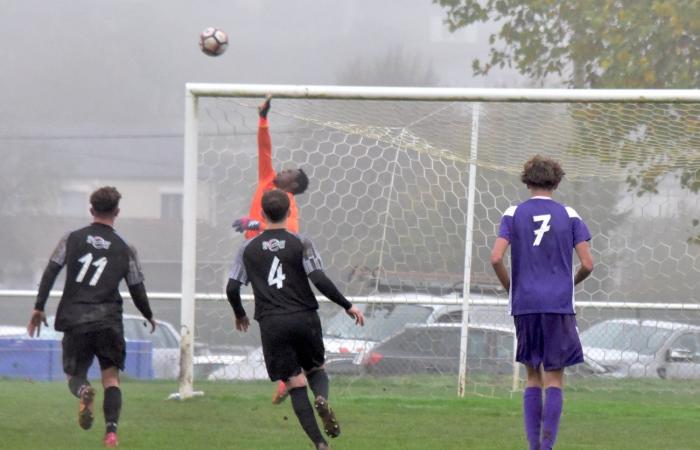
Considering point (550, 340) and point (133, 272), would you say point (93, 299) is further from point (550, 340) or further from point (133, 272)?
point (550, 340)

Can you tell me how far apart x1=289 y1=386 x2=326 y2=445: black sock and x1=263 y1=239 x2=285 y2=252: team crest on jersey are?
0.79 meters

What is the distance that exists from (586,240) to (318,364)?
167 centimetres

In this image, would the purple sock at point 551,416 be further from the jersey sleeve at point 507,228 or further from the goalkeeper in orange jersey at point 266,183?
the goalkeeper in orange jersey at point 266,183

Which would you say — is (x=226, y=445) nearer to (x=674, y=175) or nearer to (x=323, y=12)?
(x=674, y=175)

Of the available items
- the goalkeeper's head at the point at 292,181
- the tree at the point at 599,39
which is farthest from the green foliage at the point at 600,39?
the goalkeeper's head at the point at 292,181

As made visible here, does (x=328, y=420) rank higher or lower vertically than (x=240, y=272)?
lower

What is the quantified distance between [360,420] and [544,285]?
2.61m

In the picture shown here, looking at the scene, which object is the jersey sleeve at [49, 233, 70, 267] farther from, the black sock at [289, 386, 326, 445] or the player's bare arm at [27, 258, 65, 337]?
the black sock at [289, 386, 326, 445]

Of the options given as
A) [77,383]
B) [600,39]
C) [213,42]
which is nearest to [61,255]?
[77,383]

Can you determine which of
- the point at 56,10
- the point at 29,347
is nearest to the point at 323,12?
the point at 56,10

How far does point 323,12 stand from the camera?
47.7 m

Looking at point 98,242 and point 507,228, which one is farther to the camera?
point 98,242

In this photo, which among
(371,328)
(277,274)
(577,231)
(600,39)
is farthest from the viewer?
(600,39)

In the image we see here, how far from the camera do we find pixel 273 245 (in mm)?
7551
